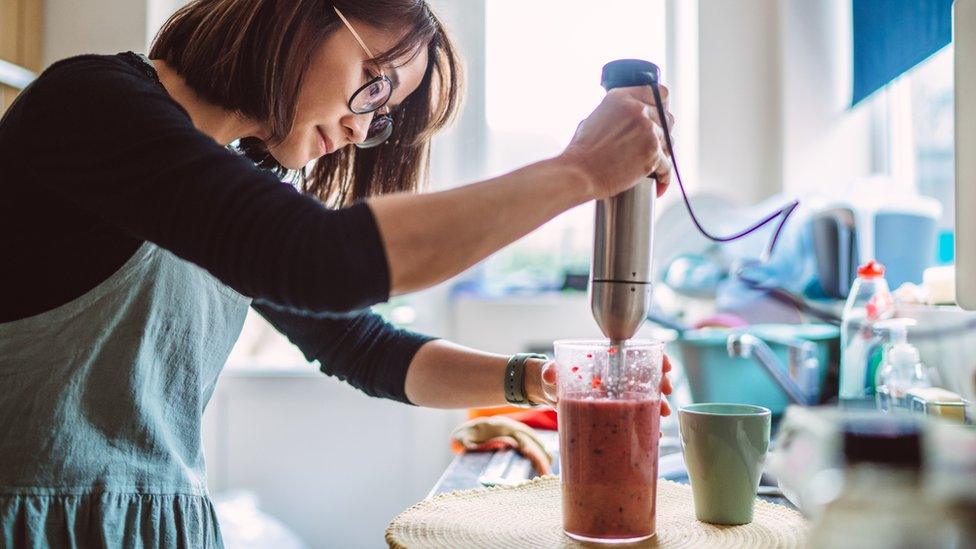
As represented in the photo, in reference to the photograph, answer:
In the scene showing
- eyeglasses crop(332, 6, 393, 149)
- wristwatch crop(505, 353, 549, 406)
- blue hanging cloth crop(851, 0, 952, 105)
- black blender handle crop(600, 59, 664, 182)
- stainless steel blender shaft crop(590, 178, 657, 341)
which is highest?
blue hanging cloth crop(851, 0, 952, 105)

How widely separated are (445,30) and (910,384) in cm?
93

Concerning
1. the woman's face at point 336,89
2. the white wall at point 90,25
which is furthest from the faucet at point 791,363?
the white wall at point 90,25

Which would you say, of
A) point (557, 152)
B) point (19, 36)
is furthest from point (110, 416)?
point (19, 36)

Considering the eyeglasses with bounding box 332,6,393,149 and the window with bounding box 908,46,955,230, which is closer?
the eyeglasses with bounding box 332,6,393,149

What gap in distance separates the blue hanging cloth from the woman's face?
1217mm

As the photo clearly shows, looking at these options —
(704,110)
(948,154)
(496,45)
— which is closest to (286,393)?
(496,45)

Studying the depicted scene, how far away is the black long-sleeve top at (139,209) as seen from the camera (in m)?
0.67

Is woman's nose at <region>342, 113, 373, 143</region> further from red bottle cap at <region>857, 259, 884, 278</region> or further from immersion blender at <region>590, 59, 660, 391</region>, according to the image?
red bottle cap at <region>857, 259, 884, 278</region>

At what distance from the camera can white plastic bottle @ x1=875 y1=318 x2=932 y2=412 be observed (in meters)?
1.27

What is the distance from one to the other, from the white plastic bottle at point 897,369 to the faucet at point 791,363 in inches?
4.3

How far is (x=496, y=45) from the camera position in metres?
3.02

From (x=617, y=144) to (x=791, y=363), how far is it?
2.91 ft

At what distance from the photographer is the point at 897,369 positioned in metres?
1.33

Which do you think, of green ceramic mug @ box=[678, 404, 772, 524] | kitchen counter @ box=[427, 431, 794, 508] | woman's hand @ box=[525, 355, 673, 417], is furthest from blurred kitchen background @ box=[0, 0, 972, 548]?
green ceramic mug @ box=[678, 404, 772, 524]
